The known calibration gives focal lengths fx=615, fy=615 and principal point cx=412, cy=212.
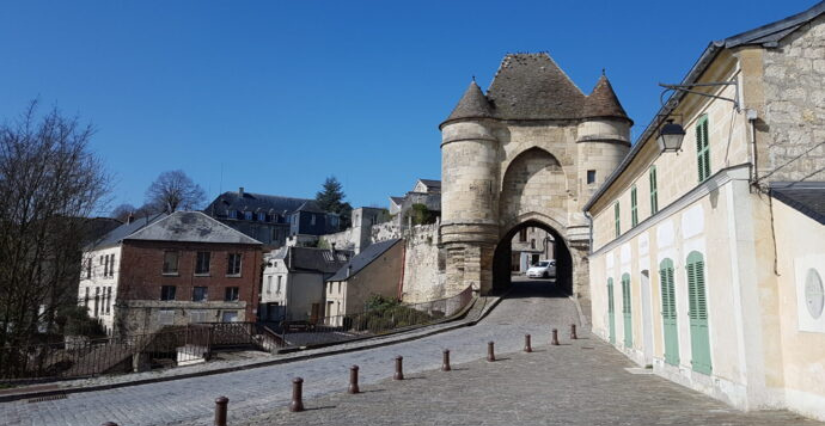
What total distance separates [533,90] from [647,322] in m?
21.7

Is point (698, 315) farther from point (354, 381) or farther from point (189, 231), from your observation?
point (189, 231)

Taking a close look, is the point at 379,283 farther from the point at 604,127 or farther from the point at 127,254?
the point at 604,127

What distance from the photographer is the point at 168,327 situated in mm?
35562

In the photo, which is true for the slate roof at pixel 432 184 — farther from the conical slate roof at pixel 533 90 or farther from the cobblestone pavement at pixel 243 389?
the cobblestone pavement at pixel 243 389

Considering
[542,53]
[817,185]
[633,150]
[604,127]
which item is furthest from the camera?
[542,53]

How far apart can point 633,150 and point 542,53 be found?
76.7 ft

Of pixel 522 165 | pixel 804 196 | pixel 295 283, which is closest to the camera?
pixel 804 196

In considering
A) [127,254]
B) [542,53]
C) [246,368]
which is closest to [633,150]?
[246,368]

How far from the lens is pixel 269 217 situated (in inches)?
3081

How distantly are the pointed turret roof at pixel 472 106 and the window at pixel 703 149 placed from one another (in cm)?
2165

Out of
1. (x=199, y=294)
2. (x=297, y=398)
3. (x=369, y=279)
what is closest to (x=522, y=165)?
(x=369, y=279)

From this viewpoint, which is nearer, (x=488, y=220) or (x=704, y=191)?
(x=704, y=191)

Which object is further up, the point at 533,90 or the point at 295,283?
the point at 533,90

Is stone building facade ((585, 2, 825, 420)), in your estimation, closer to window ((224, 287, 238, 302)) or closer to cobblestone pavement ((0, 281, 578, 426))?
cobblestone pavement ((0, 281, 578, 426))
